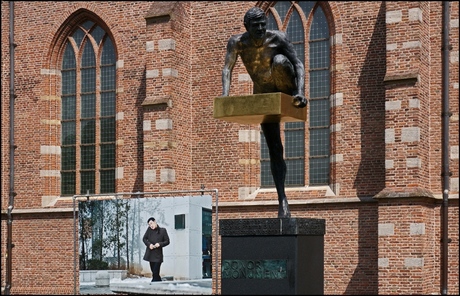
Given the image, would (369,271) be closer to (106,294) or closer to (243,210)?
(243,210)

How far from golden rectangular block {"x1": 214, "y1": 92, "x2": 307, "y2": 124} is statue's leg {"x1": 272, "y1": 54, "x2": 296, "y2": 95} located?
38cm

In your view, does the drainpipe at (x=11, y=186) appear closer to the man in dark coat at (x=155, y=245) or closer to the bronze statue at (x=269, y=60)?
the man in dark coat at (x=155, y=245)

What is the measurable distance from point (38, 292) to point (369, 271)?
339 inches

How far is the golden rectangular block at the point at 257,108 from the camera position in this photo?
10.8 meters

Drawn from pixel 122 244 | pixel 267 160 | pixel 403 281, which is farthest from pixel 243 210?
pixel 403 281

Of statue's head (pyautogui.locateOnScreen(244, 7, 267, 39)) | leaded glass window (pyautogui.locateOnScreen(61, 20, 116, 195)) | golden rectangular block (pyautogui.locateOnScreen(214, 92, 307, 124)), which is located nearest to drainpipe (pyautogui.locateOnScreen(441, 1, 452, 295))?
golden rectangular block (pyautogui.locateOnScreen(214, 92, 307, 124))

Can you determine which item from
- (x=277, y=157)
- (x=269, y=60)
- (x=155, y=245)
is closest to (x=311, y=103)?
(x=155, y=245)

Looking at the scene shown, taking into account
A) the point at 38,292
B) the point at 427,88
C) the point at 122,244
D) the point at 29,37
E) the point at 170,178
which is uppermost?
the point at 29,37

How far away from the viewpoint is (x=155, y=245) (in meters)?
18.6

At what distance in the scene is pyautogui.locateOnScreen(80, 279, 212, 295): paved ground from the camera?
714 inches

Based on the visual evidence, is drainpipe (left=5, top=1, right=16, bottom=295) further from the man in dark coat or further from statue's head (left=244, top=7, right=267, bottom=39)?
statue's head (left=244, top=7, right=267, bottom=39)

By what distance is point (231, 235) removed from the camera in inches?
446

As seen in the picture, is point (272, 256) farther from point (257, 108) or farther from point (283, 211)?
point (257, 108)

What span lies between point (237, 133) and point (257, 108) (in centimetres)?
1012
